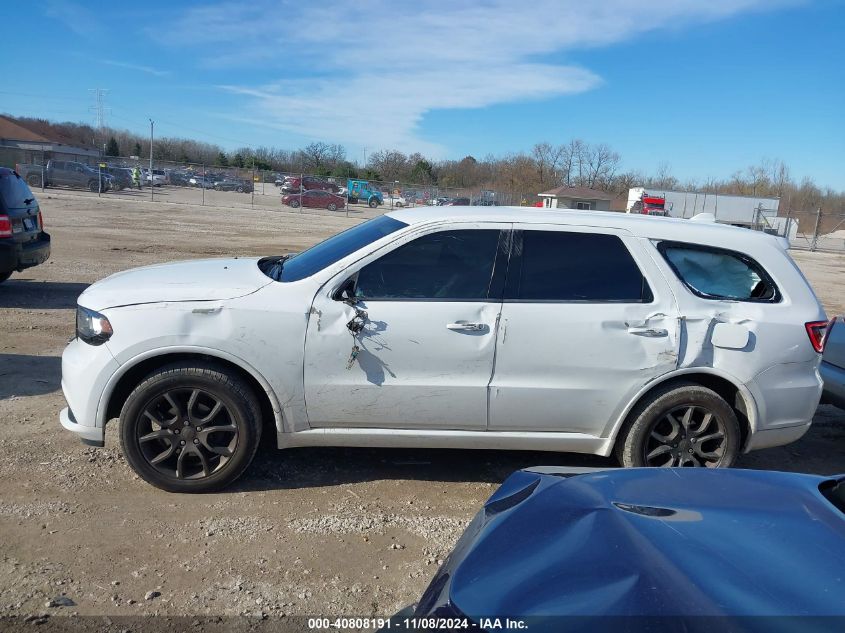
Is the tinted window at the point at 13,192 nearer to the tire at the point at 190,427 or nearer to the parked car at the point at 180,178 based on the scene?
the tire at the point at 190,427

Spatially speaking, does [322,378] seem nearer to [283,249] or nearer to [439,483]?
[439,483]

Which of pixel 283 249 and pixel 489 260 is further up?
pixel 489 260

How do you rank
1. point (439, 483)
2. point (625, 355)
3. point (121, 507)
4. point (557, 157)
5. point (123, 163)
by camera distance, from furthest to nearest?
point (557, 157), point (123, 163), point (439, 483), point (625, 355), point (121, 507)


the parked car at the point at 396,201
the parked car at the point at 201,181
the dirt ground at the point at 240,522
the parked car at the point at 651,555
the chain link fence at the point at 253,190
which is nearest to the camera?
the parked car at the point at 651,555

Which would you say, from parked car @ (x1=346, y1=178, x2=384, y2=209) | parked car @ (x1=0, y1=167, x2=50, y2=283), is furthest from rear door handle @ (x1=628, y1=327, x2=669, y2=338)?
parked car @ (x1=346, y1=178, x2=384, y2=209)

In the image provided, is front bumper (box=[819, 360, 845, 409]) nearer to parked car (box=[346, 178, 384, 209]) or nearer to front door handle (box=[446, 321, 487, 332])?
front door handle (box=[446, 321, 487, 332])

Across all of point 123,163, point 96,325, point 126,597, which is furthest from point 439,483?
point 123,163

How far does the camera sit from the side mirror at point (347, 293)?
13.4 feet

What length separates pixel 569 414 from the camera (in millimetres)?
4242

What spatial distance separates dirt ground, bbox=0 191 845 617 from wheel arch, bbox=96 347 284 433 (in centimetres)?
51

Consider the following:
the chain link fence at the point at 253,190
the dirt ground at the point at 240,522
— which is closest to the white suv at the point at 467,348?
the dirt ground at the point at 240,522

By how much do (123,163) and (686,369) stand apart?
172ft

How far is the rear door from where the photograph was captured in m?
4.14

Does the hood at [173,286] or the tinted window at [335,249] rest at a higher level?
the tinted window at [335,249]
